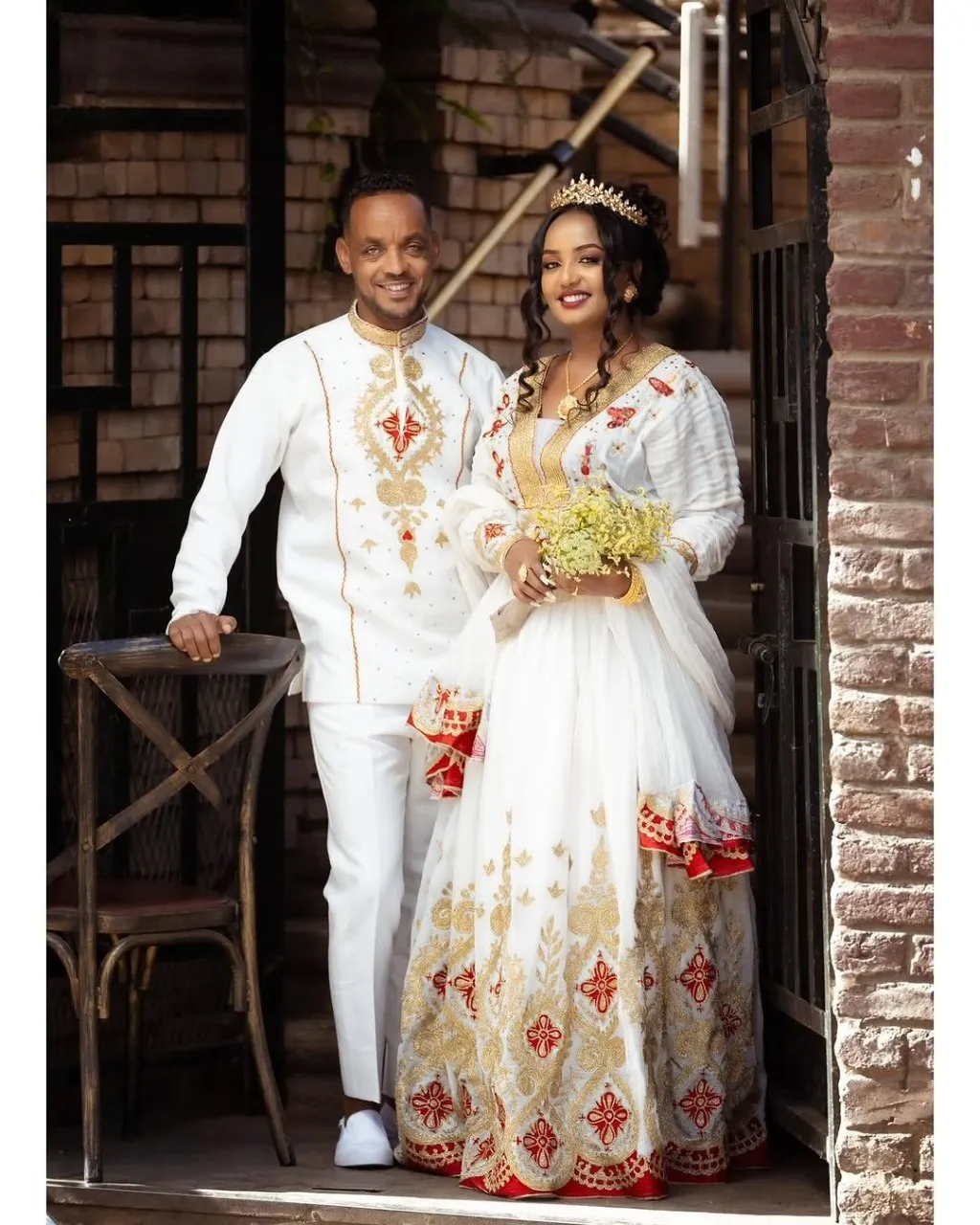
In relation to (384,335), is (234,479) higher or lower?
lower

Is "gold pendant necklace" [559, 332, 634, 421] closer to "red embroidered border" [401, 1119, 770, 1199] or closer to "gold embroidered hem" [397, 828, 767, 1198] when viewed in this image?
"gold embroidered hem" [397, 828, 767, 1198]

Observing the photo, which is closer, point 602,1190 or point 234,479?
point 602,1190

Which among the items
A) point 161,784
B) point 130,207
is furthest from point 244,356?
point 161,784

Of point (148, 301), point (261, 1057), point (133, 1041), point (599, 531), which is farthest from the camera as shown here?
point (148, 301)

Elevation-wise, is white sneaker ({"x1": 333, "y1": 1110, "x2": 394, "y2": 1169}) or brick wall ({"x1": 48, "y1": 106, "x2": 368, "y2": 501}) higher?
brick wall ({"x1": 48, "y1": 106, "x2": 368, "y2": 501})

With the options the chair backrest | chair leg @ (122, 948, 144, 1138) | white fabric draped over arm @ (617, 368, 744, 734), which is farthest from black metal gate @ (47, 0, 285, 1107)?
white fabric draped over arm @ (617, 368, 744, 734)

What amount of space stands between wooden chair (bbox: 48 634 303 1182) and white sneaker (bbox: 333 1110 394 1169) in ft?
0.44

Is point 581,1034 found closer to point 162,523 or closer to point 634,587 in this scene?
point 634,587

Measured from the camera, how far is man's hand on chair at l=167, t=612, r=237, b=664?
4.90m

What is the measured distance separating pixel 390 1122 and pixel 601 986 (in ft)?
2.58

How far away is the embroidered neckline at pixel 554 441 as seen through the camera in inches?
196

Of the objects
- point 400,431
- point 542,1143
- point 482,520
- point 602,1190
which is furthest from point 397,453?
point 602,1190

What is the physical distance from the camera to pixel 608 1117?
476 centimetres
